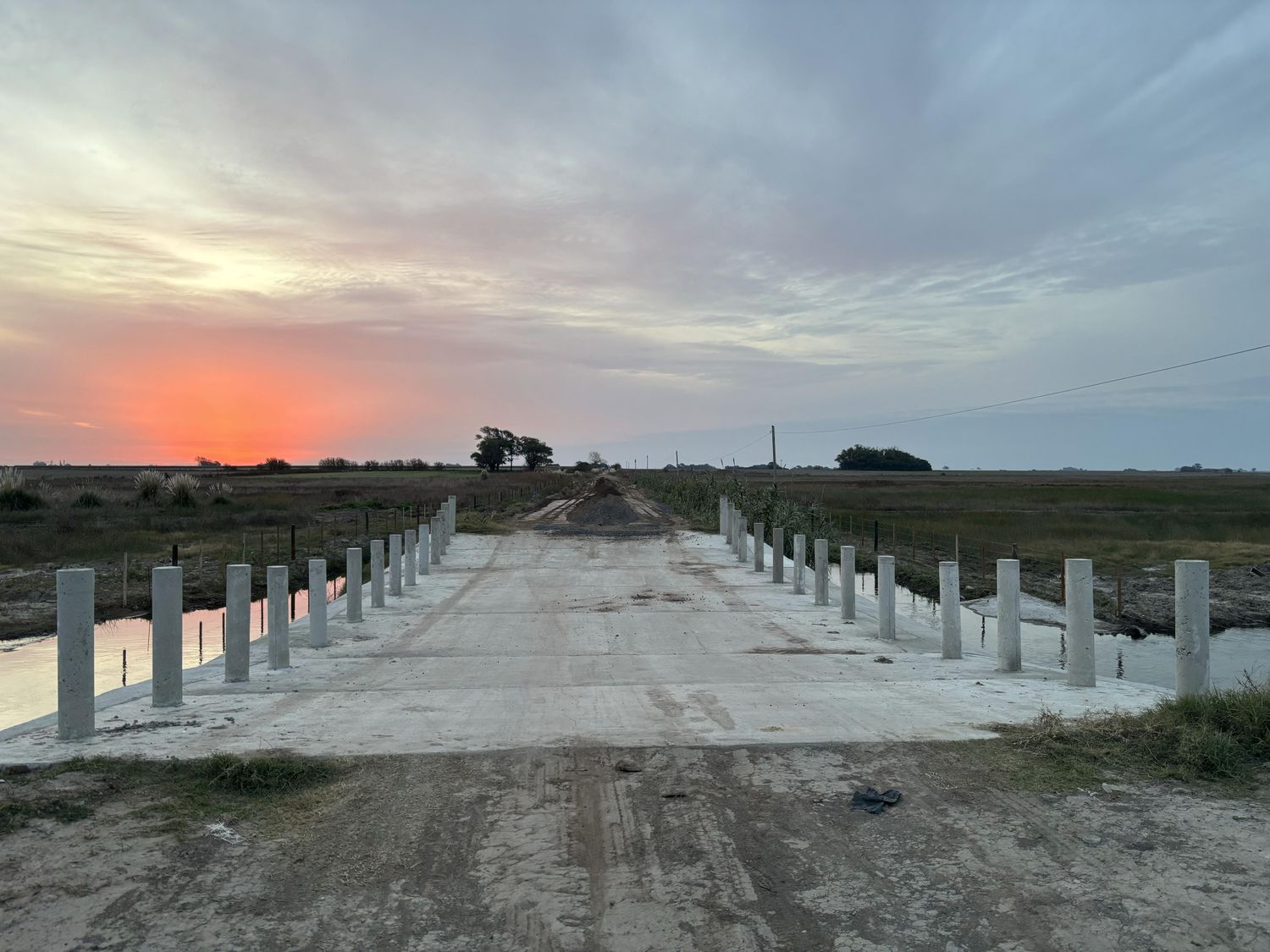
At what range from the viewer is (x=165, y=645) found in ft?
24.1

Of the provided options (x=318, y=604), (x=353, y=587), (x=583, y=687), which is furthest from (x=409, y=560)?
(x=583, y=687)

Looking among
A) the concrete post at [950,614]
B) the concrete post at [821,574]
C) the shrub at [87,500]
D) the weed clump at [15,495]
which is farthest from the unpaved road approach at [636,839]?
the shrub at [87,500]

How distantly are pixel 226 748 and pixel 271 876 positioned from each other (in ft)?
6.67

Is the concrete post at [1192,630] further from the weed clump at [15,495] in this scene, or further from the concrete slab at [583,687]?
the weed clump at [15,495]

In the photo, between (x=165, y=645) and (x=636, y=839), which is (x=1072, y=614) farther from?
(x=165, y=645)

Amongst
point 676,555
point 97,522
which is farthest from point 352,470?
point 676,555

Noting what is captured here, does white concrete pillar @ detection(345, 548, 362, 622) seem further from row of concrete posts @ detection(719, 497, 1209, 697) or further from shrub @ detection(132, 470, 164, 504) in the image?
shrub @ detection(132, 470, 164, 504)

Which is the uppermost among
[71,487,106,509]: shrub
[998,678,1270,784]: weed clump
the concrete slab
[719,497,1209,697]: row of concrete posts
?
[71,487,106,509]: shrub

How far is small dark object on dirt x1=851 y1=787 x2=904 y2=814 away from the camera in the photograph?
493 centimetres

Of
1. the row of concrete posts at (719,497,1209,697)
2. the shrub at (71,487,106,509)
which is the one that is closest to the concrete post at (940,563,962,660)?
the row of concrete posts at (719,497,1209,697)

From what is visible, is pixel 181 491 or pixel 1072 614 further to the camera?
pixel 181 491

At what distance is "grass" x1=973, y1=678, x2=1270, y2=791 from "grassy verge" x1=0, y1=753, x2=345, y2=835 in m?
4.01

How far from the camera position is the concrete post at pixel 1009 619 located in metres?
8.84

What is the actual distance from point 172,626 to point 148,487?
4679 cm
